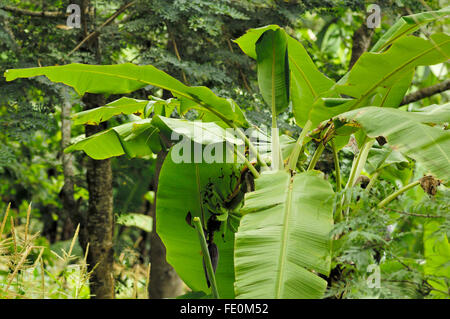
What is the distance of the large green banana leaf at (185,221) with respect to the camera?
1.74 metres

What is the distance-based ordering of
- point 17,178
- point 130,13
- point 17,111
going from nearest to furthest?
point 17,111 < point 130,13 < point 17,178

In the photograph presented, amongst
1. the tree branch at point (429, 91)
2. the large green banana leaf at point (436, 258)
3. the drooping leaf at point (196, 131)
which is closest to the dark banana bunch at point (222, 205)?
the drooping leaf at point (196, 131)

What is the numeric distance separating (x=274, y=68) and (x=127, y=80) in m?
0.60

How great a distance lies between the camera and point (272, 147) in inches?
69.5

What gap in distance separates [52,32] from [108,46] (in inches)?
14.2

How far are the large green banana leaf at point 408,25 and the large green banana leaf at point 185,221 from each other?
0.83 m

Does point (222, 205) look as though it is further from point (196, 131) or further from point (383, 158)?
point (383, 158)

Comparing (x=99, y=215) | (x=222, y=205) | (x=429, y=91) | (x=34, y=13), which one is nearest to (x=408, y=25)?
(x=222, y=205)

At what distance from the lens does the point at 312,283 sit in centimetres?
120

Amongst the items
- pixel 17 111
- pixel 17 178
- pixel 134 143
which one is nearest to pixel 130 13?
pixel 17 111

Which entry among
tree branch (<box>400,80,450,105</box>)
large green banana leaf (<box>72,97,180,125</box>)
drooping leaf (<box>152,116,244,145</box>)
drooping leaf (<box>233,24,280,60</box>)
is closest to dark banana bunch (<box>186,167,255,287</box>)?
drooping leaf (<box>152,116,244,145</box>)

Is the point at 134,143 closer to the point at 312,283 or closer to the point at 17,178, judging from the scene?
the point at 312,283

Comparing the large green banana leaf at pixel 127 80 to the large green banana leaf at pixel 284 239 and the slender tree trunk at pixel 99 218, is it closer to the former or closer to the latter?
the large green banana leaf at pixel 284 239

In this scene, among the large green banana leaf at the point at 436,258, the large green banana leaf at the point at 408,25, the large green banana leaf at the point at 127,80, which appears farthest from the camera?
the large green banana leaf at the point at 127,80
